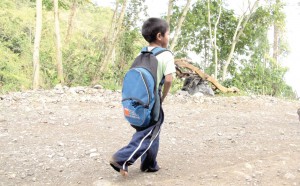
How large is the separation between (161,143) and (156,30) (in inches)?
67.7

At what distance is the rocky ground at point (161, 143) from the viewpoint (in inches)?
136

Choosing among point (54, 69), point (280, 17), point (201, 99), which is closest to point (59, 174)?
point (201, 99)

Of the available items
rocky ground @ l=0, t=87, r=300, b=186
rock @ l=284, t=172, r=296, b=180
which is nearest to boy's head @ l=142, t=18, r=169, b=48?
rocky ground @ l=0, t=87, r=300, b=186

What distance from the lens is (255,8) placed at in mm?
17344

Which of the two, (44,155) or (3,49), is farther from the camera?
(3,49)

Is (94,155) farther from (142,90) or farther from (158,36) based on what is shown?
(158,36)

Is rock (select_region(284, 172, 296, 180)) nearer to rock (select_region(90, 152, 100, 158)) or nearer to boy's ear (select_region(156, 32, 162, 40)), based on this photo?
boy's ear (select_region(156, 32, 162, 40))

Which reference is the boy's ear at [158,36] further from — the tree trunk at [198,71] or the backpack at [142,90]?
the tree trunk at [198,71]

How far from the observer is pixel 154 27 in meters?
3.20

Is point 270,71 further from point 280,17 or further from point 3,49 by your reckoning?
point 3,49

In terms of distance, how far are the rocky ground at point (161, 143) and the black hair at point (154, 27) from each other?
1.23 metres

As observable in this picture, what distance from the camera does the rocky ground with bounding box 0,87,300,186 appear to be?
345 centimetres

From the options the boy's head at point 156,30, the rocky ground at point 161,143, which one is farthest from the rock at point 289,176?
the boy's head at point 156,30

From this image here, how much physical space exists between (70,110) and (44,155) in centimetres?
207
